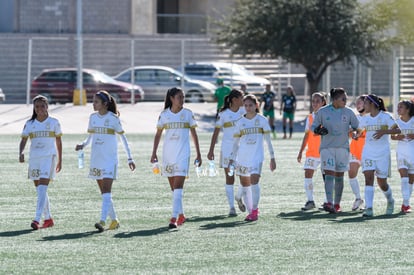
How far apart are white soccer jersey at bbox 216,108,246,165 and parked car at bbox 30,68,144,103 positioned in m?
30.2

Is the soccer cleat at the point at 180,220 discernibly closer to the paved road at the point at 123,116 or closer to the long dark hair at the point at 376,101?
the long dark hair at the point at 376,101

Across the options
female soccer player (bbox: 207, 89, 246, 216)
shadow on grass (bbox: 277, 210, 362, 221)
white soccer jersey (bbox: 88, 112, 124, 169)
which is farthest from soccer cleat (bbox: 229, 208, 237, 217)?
white soccer jersey (bbox: 88, 112, 124, 169)

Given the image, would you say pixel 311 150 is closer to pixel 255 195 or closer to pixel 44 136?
pixel 255 195

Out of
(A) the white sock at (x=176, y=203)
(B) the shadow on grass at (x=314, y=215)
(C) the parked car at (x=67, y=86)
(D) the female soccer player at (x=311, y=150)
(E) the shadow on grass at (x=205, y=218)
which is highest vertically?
(C) the parked car at (x=67, y=86)

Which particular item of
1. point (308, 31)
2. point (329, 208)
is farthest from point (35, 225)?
point (308, 31)

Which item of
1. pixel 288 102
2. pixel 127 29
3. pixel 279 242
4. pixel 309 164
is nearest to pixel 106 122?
pixel 279 242

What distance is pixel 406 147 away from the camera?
17.3 m

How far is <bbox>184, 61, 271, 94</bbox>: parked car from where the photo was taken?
4925 centimetres

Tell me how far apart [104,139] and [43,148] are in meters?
0.86

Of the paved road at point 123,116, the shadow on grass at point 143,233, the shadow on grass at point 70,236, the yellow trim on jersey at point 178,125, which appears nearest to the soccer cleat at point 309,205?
the yellow trim on jersey at point 178,125

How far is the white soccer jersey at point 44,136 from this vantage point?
50.4 ft

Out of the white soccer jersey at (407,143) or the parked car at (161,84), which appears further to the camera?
the parked car at (161,84)

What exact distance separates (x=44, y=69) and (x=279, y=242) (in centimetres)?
3885

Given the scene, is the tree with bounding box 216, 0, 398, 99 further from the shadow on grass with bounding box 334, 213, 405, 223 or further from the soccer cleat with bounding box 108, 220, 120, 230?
the soccer cleat with bounding box 108, 220, 120, 230
